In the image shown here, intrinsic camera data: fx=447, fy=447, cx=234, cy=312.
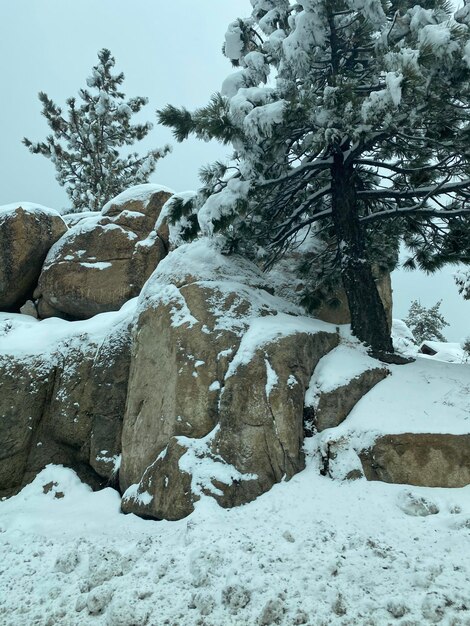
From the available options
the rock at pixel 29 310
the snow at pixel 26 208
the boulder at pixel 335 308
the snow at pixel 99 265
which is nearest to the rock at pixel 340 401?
the boulder at pixel 335 308

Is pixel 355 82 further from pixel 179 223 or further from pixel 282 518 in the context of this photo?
pixel 282 518

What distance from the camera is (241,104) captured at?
6320mm

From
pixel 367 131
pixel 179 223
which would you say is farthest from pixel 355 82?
pixel 179 223

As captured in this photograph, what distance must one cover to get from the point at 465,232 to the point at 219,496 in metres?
5.99

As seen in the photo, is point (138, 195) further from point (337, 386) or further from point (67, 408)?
point (337, 386)

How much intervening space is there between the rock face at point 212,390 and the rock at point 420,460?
100 cm

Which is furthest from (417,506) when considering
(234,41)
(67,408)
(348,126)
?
(234,41)

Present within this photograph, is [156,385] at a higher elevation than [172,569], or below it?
higher

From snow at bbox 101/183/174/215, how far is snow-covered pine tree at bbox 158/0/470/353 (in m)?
4.97

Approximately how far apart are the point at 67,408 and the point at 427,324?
23886 millimetres

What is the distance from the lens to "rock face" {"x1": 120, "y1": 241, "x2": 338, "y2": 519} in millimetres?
5660

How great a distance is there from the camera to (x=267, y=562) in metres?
4.32

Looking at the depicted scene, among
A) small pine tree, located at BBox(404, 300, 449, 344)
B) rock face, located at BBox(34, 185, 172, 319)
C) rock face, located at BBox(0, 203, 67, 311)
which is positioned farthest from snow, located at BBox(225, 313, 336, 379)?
small pine tree, located at BBox(404, 300, 449, 344)

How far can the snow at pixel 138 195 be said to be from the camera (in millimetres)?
13023
